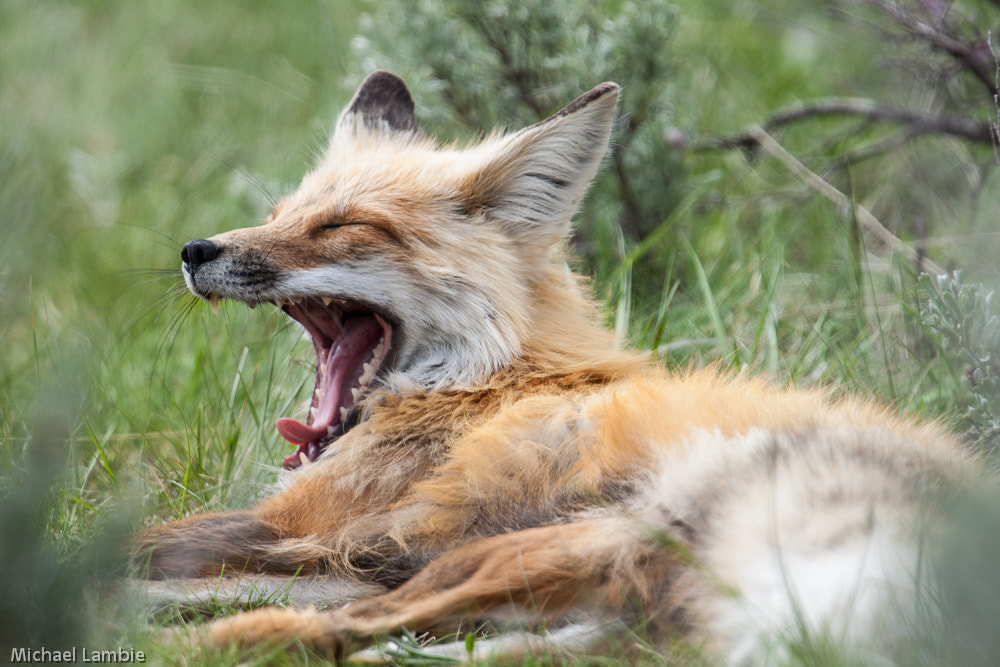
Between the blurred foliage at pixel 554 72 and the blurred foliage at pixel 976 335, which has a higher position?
the blurred foliage at pixel 554 72

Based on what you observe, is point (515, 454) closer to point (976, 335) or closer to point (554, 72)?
point (976, 335)

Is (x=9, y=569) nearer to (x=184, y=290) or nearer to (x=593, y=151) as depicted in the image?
(x=184, y=290)

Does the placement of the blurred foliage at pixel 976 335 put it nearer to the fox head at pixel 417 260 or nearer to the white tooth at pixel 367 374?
the fox head at pixel 417 260

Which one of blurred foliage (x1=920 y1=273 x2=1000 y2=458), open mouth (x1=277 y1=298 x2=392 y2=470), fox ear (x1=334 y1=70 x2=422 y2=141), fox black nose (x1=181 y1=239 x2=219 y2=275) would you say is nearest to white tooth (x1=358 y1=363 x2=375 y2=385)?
open mouth (x1=277 y1=298 x2=392 y2=470)

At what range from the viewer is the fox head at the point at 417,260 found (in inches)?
139

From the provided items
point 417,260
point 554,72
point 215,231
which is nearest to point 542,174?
point 417,260

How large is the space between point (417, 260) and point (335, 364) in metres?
0.57

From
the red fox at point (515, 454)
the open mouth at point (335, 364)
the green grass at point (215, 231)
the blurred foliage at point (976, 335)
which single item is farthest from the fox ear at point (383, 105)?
the blurred foliage at point (976, 335)

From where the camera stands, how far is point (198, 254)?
353cm

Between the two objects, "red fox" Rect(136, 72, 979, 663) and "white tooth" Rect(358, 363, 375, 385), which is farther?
"white tooth" Rect(358, 363, 375, 385)

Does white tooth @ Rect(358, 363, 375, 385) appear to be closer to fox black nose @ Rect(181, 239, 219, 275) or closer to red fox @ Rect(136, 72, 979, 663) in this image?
red fox @ Rect(136, 72, 979, 663)

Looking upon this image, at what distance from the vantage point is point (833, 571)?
7.64ft

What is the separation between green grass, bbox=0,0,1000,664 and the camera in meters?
2.71

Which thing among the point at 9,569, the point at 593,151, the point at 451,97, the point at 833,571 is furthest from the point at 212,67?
the point at 833,571
